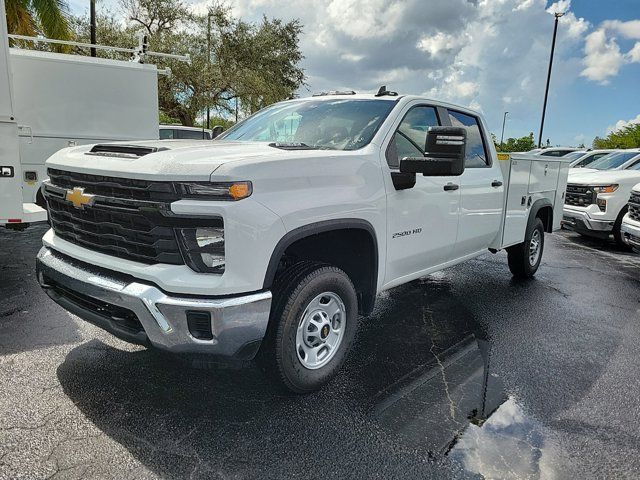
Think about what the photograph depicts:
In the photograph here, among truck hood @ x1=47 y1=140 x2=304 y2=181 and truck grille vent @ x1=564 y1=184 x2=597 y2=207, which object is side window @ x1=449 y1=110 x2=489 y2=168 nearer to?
truck hood @ x1=47 y1=140 x2=304 y2=181

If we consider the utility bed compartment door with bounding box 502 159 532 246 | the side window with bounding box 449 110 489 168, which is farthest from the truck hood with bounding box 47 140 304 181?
the utility bed compartment door with bounding box 502 159 532 246

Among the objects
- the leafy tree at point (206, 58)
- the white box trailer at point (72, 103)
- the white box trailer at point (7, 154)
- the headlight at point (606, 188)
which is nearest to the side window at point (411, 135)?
the white box trailer at point (7, 154)

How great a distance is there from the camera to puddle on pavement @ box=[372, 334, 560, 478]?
8.88ft

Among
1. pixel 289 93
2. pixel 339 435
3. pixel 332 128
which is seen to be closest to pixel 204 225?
pixel 339 435

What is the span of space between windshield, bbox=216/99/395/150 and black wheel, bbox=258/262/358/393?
37.3 inches

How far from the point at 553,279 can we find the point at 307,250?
4666 millimetres

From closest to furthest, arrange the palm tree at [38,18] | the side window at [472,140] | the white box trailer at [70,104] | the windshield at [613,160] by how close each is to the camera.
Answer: the side window at [472,140]
the white box trailer at [70,104]
the windshield at [613,160]
the palm tree at [38,18]

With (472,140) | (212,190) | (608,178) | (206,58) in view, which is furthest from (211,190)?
(206,58)

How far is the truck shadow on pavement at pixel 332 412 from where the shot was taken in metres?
2.65

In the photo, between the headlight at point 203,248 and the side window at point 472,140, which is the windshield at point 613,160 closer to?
the side window at point 472,140

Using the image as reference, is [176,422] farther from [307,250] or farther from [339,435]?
[307,250]

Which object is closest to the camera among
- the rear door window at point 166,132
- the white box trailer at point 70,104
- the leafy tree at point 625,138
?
the white box trailer at point 70,104

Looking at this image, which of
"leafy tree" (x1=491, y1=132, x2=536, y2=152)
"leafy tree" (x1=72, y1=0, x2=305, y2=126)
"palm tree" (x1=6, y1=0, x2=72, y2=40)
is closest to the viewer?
"palm tree" (x1=6, y1=0, x2=72, y2=40)

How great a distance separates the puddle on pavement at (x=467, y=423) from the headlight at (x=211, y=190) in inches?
63.7
